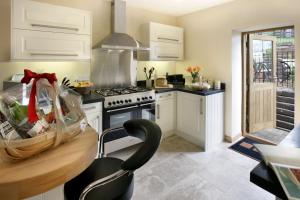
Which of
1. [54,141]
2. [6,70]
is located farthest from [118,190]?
[6,70]

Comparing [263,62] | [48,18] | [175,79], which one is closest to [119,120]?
[48,18]

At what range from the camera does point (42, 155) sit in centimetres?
80

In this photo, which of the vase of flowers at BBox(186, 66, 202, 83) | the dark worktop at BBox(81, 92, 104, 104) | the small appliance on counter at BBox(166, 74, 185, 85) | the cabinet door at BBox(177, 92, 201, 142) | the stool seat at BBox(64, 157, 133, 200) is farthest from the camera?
the small appliance on counter at BBox(166, 74, 185, 85)

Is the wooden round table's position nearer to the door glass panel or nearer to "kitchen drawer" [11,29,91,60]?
"kitchen drawer" [11,29,91,60]

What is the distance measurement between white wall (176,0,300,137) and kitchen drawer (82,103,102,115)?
2.05m

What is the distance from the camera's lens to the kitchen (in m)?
2.23

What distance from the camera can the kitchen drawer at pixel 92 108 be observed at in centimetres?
239

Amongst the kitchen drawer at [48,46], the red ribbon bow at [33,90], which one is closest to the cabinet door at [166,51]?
the kitchen drawer at [48,46]

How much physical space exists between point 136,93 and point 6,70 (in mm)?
1658

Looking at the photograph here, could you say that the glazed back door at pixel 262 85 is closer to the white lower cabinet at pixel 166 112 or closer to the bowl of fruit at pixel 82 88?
the white lower cabinet at pixel 166 112

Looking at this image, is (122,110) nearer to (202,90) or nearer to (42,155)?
(202,90)

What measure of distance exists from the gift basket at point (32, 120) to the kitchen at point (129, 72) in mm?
1131

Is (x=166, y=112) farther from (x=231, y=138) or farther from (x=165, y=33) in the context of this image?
(x=165, y=33)

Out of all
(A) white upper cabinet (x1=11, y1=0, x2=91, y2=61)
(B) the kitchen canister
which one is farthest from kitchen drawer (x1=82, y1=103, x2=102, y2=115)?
(B) the kitchen canister
